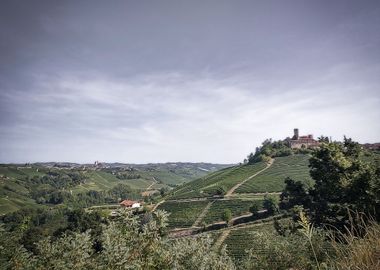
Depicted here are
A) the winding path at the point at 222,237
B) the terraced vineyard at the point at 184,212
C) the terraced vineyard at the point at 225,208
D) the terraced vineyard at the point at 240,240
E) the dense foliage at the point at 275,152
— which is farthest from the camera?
the dense foliage at the point at 275,152

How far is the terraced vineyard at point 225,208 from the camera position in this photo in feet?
250

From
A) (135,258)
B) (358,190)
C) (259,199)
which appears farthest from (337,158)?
(259,199)

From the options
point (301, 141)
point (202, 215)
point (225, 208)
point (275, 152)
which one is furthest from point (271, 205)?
point (301, 141)

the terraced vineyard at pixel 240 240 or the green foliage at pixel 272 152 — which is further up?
the green foliage at pixel 272 152

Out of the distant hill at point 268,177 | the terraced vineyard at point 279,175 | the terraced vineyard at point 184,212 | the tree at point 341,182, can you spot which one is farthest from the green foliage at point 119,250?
the distant hill at point 268,177

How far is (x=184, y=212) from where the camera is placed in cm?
8688

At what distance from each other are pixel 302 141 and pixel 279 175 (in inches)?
2836

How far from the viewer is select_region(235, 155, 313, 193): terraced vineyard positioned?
90.2 metres

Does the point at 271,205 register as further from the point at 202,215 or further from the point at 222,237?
the point at 202,215

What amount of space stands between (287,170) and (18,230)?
324 feet

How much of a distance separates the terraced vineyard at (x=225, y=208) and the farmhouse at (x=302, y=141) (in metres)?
78.8

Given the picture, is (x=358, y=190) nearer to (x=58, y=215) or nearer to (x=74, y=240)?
(x=74, y=240)

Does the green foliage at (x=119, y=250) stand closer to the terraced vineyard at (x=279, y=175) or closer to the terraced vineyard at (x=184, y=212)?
the terraced vineyard at (x=184, y=212)

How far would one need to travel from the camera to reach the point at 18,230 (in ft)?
53.0
